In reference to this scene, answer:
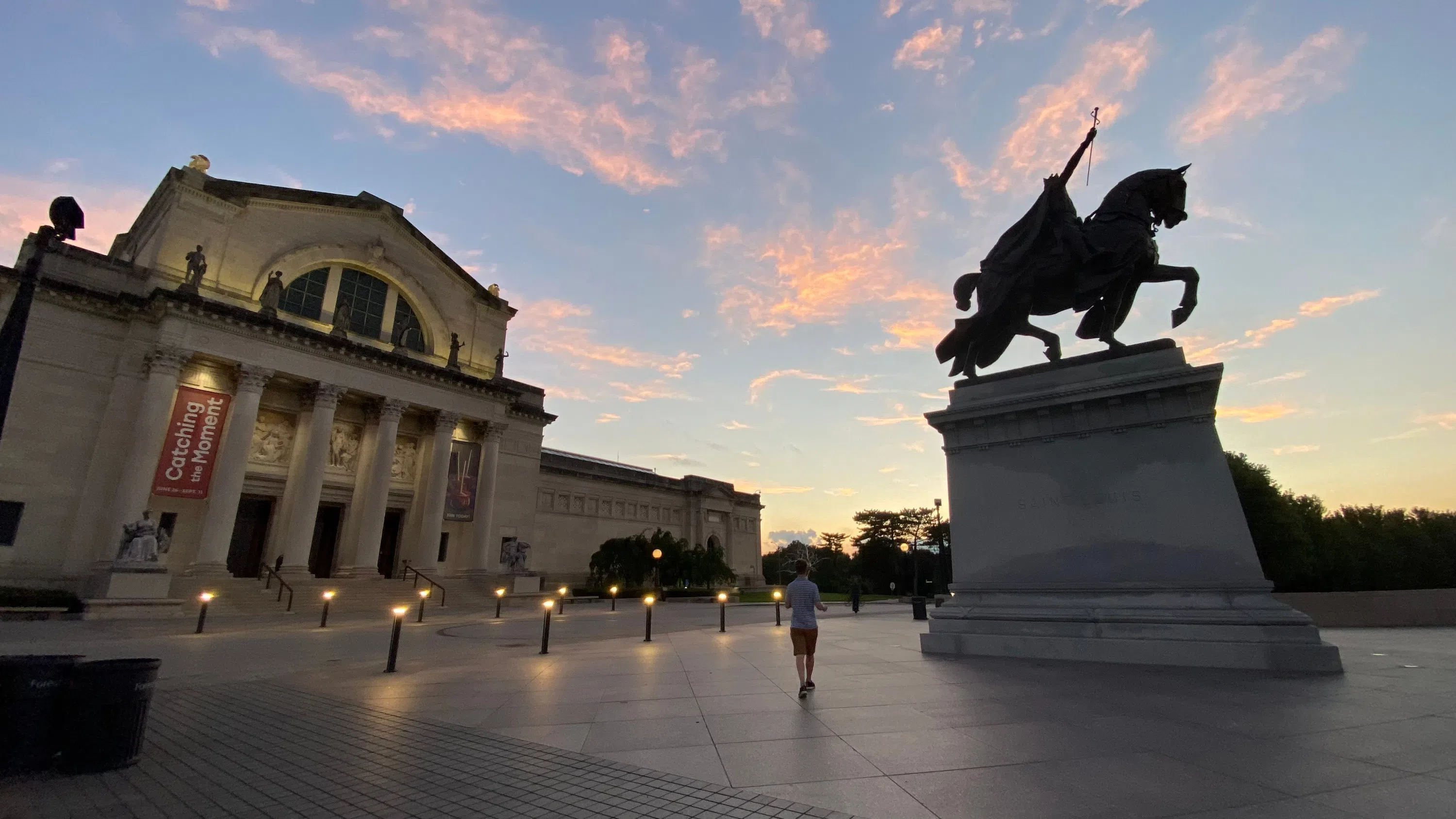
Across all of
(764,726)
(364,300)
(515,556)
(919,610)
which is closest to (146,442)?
(364,300)

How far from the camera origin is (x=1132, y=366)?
1091 cm

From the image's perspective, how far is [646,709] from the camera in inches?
279

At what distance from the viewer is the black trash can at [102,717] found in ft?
16.7

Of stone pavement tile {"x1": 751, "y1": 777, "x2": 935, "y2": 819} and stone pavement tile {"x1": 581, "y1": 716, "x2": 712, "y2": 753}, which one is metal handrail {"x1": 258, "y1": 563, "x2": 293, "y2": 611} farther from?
stone pavement tile {"x1": 751, "y1": 777, "x2": 935, "y2": 819}

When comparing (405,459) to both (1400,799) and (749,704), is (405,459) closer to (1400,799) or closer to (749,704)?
(749,704)

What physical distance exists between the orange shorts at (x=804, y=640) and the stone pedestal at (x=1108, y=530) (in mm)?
4362

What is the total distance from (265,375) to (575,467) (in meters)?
25.2

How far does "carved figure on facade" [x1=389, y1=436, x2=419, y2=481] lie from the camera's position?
3603 cm

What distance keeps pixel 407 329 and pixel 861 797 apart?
39.5m

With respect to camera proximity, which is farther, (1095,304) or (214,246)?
(214,246)

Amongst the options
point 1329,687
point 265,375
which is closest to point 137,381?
point 265,375

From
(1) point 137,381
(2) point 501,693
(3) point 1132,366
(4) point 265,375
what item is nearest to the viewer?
(2) point 501,693

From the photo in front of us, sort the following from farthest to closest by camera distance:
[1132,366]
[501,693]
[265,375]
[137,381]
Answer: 1. [265,375]
2. [137,381]
3. [1132,366]
4. [501,693]

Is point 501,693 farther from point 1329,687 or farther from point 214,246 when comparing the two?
point 214,246
